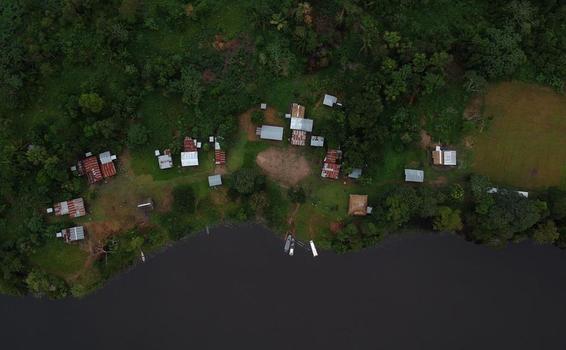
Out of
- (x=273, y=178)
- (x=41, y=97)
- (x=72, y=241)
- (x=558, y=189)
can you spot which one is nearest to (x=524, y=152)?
(x=558, y=189)

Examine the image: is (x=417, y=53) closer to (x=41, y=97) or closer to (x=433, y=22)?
(x=433, y=22)

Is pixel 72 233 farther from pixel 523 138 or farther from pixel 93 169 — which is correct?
pixel 523 138

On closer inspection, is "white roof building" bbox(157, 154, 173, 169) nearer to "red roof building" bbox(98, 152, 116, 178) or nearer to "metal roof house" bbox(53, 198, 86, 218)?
"red roof building" bbox(98, 152, 116, 178)

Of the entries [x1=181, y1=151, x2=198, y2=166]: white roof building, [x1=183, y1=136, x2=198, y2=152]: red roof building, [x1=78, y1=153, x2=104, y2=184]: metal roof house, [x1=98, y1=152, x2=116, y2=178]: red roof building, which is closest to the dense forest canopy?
[x1=98, y1=152, x2=116, y2=178]: red roof building

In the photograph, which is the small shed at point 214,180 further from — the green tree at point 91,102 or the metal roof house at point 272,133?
the green tree at point 91,102

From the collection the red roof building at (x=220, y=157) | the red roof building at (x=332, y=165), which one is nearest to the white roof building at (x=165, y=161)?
the red roof building at (x=220, y=157)

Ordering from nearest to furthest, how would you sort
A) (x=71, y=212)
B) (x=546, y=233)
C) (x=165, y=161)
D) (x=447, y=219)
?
1. (x=546, y=233)
2. (x=447, y=219)
3. (x=71, y=212)
4. (x=165, y=161)

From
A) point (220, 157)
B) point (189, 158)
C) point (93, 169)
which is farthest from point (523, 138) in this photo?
point (93, 169)
